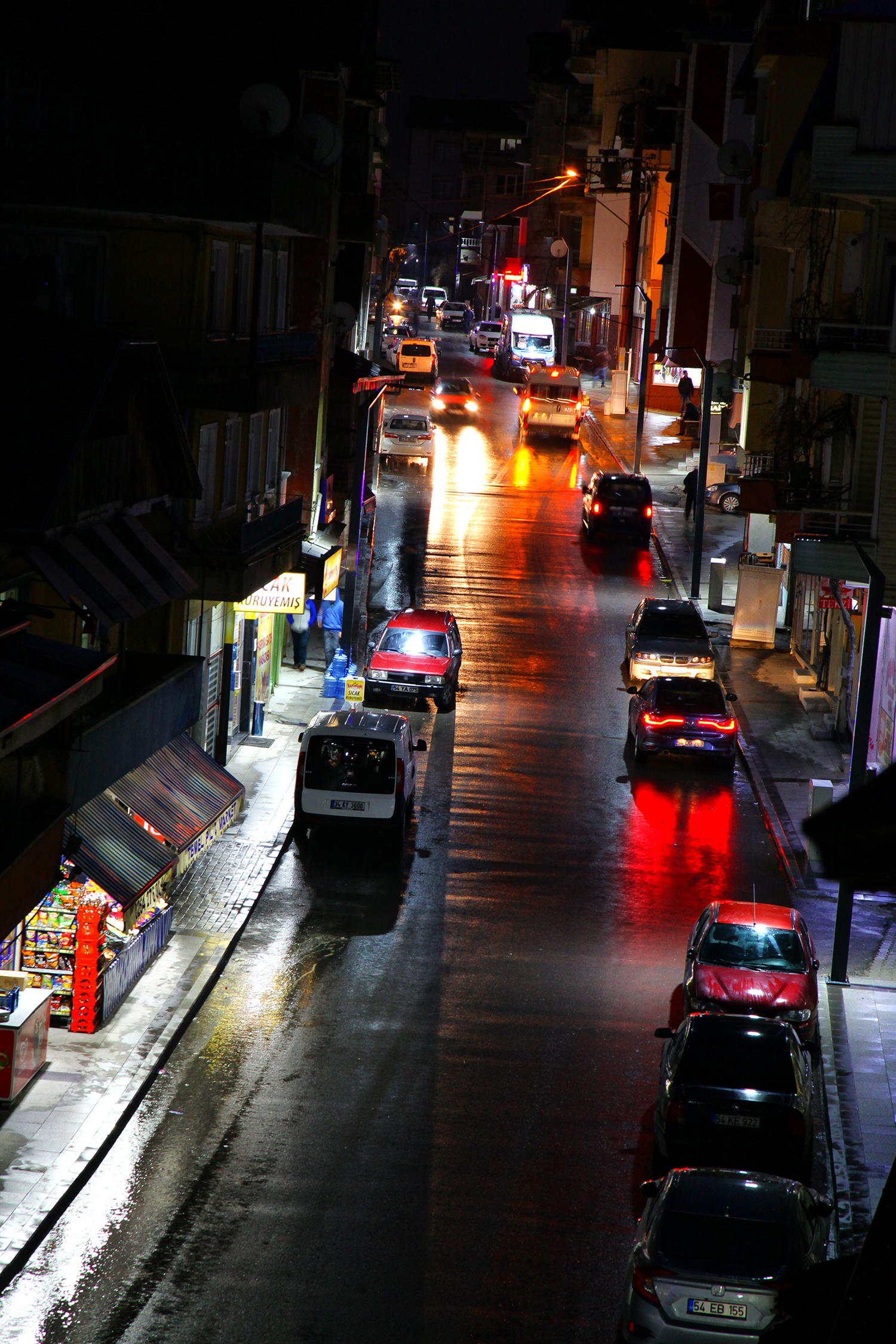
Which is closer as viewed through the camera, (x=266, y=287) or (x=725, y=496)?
(x=266, y=287)

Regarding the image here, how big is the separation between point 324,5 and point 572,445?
1374 inches

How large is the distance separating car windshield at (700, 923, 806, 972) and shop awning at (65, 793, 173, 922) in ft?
21.1

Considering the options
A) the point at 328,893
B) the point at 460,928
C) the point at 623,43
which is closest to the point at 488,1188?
the point at 460,928

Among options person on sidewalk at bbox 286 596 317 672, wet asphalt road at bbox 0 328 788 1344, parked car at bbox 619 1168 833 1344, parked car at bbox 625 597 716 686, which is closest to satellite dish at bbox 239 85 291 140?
wet asphalt road at bbox 0 328 788 1344

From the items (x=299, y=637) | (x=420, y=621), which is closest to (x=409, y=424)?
(x=299, y=637)

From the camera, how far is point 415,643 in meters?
32.4

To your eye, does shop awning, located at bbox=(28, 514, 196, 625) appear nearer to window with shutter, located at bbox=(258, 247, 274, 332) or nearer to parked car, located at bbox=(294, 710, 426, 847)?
parked car, located at bbox=(294, 710, 426, 847)

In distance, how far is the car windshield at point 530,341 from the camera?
265 feet

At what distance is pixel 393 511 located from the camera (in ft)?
164

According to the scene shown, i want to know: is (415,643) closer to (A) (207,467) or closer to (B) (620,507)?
(A) (207,467)

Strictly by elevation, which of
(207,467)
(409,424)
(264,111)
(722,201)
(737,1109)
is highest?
(722,201)

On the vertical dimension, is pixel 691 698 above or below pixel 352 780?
above

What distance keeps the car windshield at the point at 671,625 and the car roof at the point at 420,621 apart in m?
4.47

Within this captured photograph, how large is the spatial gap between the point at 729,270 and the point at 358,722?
27.3m
